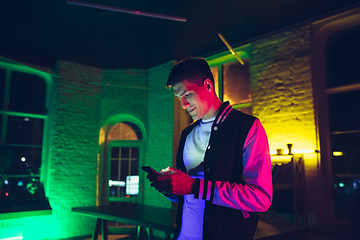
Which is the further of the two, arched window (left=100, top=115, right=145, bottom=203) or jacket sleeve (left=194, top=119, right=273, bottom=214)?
arched window (left=100, top=115, right=145, bottom=203)

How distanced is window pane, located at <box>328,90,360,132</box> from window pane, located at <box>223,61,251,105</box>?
153 cm

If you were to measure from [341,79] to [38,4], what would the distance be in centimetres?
508

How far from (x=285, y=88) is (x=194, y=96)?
393cm

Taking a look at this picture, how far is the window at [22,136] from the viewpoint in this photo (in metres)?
5.92

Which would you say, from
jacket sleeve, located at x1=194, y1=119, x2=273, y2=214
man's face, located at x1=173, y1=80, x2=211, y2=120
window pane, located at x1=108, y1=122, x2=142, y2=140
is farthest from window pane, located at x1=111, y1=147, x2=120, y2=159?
jacket sleeve, located at x1=194, y1=119, x2=273, y2=214

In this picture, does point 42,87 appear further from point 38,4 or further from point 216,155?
point 216,155

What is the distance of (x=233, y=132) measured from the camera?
116 cm

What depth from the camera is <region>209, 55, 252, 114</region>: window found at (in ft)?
18.8

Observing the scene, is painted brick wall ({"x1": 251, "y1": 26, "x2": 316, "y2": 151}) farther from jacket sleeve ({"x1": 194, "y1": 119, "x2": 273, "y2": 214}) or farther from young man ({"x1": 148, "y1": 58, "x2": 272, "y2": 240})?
jacket sleeve ({"x1": 194, "y1": 119, "x2": 273, "y2": 214})

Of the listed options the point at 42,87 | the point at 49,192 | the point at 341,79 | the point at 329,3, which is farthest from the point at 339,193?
the point at 42,87

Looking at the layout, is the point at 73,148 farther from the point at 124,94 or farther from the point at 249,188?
the point at 249,188

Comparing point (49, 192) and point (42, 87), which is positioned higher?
point (42, 87)

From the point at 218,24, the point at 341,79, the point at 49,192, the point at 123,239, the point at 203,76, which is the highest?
the point at 218,24

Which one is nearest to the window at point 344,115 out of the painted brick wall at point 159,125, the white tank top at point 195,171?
the painted brick wall at point 159,125
